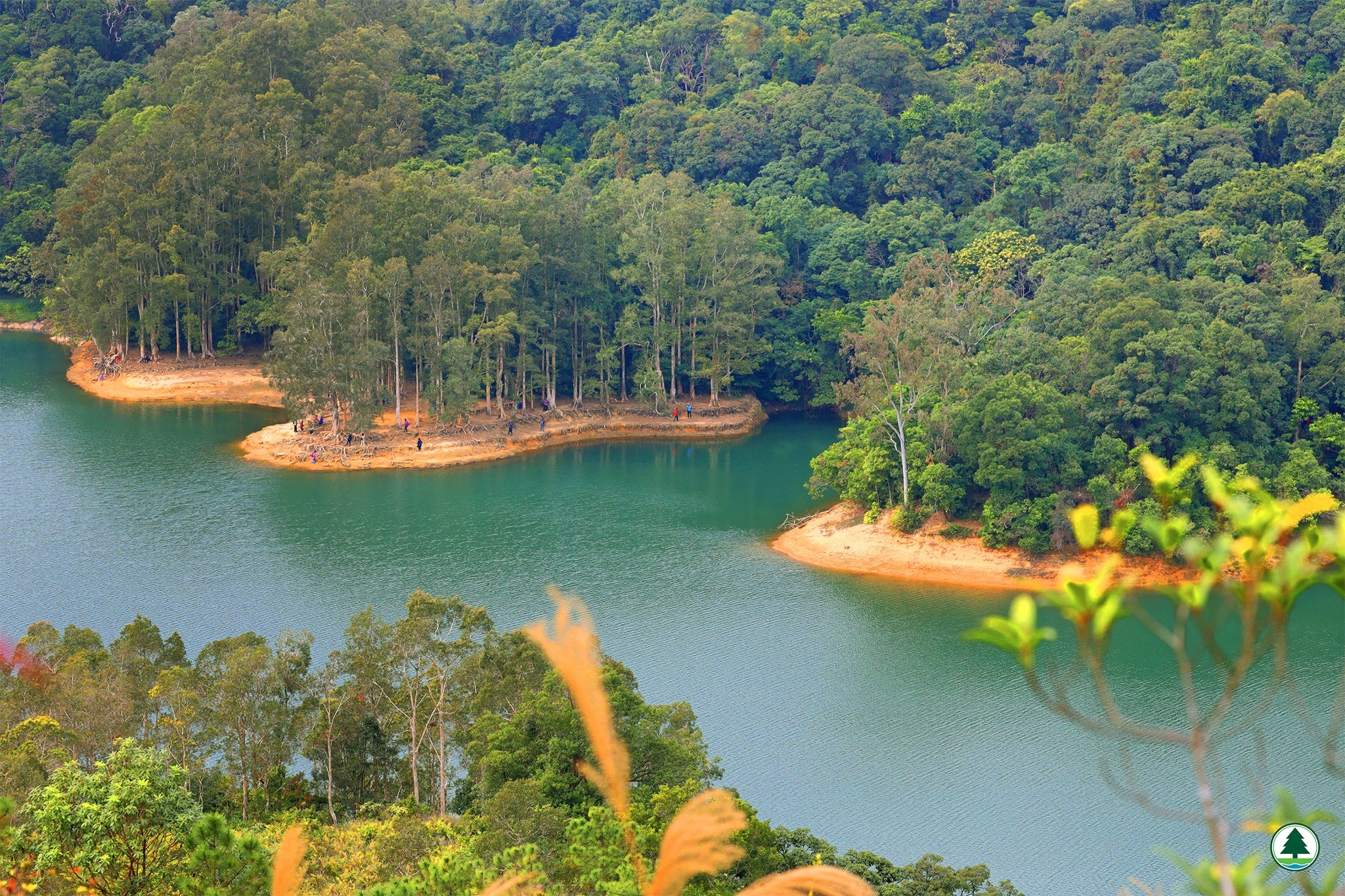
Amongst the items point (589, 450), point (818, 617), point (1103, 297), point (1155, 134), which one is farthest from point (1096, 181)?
point (818, 617)

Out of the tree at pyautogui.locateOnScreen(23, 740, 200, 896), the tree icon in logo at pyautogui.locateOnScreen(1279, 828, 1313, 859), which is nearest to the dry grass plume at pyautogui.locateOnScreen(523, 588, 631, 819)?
the tree at pyautogui.locateOnScreen(23, 740, 200, 896)

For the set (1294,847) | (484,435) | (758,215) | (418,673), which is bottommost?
(1294,847)

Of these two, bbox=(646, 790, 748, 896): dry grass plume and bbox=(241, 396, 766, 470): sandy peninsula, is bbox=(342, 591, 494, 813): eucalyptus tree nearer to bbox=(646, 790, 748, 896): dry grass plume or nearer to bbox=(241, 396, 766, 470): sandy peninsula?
bbox=(646, 790, 748, 896): dry grass plume

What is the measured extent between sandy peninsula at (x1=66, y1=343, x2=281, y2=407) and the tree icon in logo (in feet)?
134

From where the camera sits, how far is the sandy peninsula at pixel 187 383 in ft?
167

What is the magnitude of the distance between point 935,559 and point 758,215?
2144 cm

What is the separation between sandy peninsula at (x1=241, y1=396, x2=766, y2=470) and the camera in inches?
1716

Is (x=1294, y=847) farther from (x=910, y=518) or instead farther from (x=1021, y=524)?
(x=910, y=518)

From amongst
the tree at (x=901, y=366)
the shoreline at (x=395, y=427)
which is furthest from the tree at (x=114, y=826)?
the shoreline at (x=395, y=427)

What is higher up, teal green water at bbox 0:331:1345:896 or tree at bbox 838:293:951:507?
tree at bbox 838:293:951:507

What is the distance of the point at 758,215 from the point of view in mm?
52594

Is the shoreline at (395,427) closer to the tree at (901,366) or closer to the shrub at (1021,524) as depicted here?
the tree at (901,366)

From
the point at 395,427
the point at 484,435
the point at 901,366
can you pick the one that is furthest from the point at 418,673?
the point at 395,427

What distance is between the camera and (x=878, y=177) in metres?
54.7
